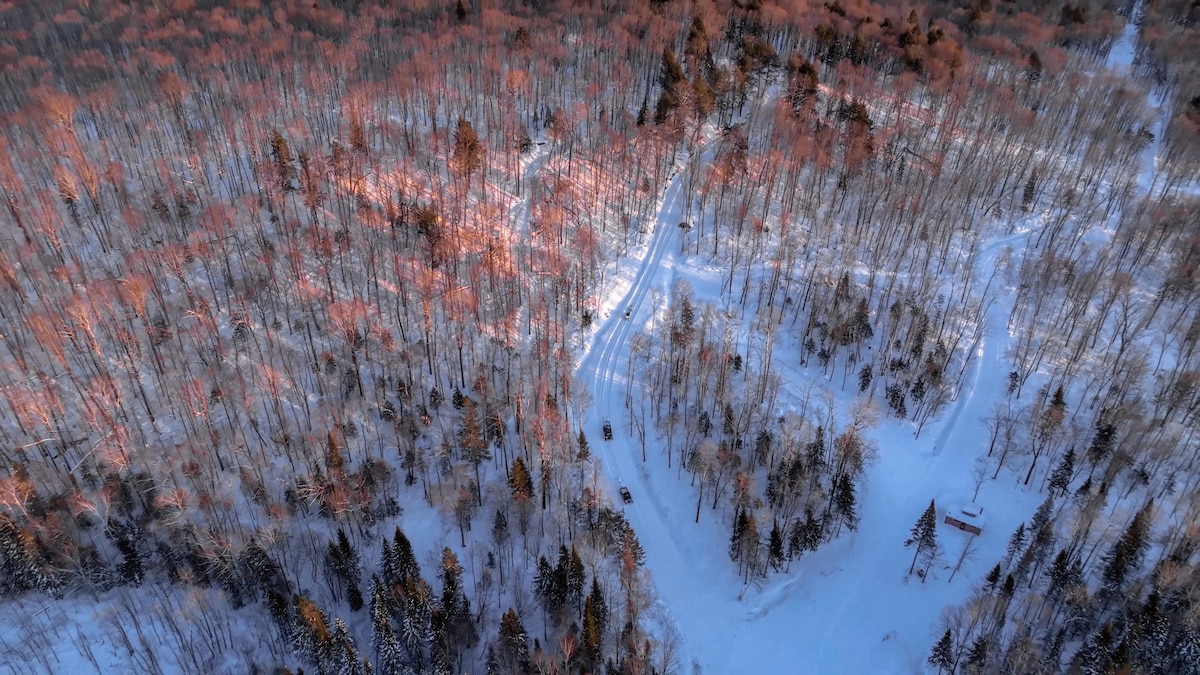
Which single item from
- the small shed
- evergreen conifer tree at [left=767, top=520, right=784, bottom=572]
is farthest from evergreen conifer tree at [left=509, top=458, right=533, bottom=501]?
the small shed

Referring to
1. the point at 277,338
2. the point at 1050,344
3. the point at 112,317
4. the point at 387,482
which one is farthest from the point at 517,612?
the point at 1050,344

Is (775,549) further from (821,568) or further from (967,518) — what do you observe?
(967,518)

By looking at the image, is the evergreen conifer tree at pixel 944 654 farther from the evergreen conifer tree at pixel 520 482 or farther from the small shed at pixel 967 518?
the evergreen conifer tree at pixel 520 482

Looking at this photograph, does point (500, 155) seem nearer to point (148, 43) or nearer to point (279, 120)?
point (279, 120)

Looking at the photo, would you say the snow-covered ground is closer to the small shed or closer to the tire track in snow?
the tire track in snow

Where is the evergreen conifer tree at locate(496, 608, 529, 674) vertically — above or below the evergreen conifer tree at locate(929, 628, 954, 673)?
below

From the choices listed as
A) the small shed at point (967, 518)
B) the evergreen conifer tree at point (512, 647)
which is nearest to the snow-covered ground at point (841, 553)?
the small shed at point (967, 518)

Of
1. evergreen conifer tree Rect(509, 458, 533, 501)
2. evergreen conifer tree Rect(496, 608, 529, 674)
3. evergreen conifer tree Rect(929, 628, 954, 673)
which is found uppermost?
evergreen conifer tree Rect(509, 458, 533, 501)
